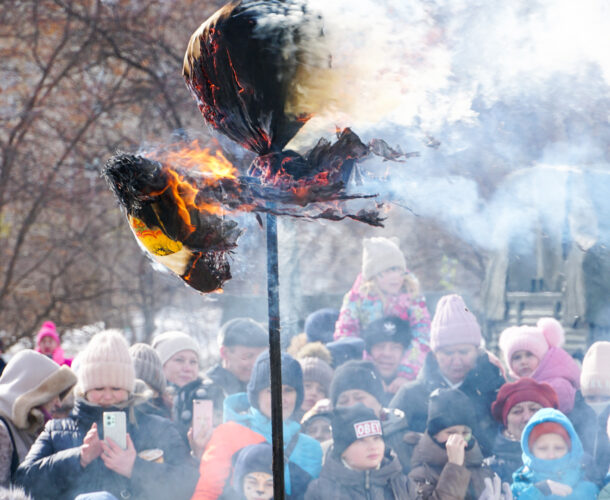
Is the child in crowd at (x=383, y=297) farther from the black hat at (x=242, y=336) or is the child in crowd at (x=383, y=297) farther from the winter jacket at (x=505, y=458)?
the winter jacket at (x=505, y=458)

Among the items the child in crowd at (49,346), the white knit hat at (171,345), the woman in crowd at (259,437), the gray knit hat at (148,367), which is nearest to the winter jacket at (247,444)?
the woman in crowd at (259,437)

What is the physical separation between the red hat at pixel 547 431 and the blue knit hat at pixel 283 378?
53.3 inches

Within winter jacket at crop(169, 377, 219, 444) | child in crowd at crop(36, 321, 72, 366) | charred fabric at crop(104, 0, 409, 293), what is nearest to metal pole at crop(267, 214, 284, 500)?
charred fabric at crop(104, 0, 409, 293)

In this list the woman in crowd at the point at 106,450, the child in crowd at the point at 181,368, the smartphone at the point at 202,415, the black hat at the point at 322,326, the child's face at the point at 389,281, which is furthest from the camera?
the black hat at the point at 322,326

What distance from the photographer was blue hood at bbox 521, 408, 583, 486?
3.88 metres

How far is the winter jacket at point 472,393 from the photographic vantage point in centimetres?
434

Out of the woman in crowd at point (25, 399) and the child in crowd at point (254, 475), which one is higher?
the woman in crowd at point (25, 399)

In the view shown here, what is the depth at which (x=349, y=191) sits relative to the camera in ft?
8.70

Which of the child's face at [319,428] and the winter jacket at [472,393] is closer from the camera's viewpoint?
the winter jacket at [472,393]

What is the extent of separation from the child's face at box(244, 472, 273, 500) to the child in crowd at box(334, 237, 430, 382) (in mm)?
1831

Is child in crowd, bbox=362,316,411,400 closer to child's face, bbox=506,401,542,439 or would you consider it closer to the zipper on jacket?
child's face, bbox=506,401,542,439

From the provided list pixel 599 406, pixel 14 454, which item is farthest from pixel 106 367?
pixel 599 406

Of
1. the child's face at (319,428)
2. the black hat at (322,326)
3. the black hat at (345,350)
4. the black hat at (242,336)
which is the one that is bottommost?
the child's face at (319,428)

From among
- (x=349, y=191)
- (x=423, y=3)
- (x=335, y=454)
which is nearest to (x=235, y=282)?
(x=349, y=191)
